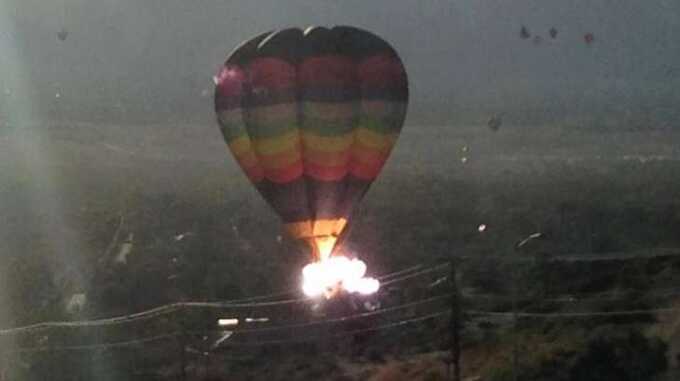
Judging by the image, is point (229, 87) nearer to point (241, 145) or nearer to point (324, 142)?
point (241, 145)

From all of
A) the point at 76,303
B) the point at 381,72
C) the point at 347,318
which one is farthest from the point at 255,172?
the point at 76,303

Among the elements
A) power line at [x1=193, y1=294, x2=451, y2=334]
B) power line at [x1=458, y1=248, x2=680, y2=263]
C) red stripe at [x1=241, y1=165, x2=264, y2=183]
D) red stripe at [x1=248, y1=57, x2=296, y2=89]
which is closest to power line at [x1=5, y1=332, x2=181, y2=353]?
power line at [x1=193, y1=294, x2=451, y2=334]

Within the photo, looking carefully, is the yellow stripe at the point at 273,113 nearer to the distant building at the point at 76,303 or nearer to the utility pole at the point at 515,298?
the utility pole at the point at 515,298

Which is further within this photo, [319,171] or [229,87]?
[319,171]

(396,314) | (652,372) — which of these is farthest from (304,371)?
(652,372)

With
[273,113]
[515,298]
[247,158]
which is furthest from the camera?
[515,298]

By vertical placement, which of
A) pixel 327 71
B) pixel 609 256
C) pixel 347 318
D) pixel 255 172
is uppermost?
pixel 609 256

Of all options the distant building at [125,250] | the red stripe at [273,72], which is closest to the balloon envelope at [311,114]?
the red stripe at [273,72]
